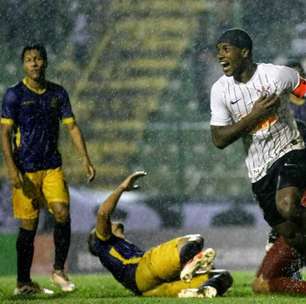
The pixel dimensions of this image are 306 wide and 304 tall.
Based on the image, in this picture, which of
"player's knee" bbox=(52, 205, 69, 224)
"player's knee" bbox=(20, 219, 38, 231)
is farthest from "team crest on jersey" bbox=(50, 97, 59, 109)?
"player's knee" bbox=(20, 219, 38, 231)

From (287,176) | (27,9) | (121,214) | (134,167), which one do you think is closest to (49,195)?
(287,176)

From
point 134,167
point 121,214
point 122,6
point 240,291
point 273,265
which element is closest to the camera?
point 273,265

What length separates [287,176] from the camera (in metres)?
8.98

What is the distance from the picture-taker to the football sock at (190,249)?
938 cm

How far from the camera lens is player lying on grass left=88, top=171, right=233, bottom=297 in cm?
936

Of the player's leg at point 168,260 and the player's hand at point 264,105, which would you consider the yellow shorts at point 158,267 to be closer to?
the player's leg at point 168,260

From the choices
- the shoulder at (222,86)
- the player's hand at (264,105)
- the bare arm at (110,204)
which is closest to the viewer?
the player's hand at (264,105)

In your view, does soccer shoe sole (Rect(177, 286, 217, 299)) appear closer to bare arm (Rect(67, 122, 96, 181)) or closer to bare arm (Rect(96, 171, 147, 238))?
bare arm (Rect(96, 171, 147, 238))

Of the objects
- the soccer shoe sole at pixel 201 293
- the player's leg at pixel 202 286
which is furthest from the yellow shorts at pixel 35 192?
the soccer shoe sole at pixel 201 293

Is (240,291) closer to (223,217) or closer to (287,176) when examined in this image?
(287,176)

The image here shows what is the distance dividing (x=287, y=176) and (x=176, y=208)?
24.4 feet

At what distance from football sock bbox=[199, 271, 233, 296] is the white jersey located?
0.75 metres

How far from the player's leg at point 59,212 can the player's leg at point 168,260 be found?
104 cm

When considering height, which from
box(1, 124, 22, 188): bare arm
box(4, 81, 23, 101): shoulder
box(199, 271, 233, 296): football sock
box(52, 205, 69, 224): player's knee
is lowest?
box(199, 271, 233, 296): football sock
